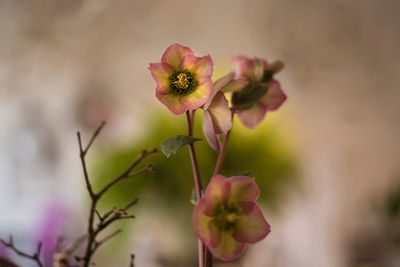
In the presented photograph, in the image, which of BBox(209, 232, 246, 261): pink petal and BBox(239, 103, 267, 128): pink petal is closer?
BBox(209, 232, 246, 261): pink petal

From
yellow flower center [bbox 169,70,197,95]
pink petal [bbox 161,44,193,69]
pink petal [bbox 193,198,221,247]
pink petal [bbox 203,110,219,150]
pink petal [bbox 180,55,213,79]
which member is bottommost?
pink petal [bbox 193,198,221,247]

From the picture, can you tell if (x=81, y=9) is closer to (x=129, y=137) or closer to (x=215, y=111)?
(x=129, y=137)

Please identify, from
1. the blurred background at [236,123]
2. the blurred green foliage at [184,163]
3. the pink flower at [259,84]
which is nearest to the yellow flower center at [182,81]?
the pink flower at [259,84]

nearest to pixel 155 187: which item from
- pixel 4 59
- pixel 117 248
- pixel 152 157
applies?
pixel 152 157

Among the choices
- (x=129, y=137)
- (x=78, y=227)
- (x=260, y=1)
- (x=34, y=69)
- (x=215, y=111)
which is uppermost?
(x=260, y=1)

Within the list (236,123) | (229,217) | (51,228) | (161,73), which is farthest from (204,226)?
(236,123)

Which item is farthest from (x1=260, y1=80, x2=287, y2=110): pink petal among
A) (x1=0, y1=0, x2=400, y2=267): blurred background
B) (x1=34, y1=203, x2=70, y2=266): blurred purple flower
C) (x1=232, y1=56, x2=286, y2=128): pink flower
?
(x1=0, y1=0, x2=400, y2=267): blurred background

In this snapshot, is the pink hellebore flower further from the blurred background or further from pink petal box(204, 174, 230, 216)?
the blurred background
